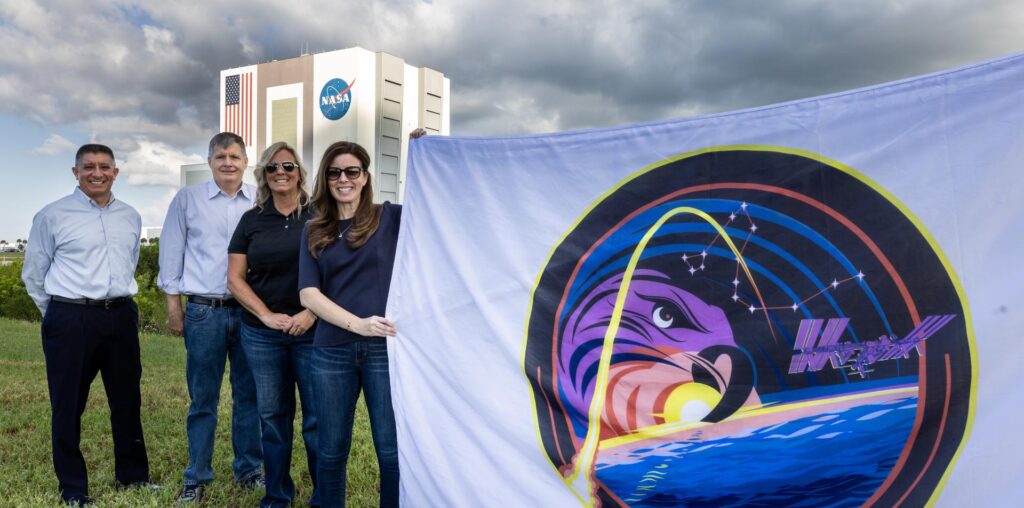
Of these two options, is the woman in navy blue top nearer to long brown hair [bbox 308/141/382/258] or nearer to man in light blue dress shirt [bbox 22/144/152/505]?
long brown hair [bbox 308/141/382/258]

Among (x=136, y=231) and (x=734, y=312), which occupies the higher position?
(x=136, y=231)

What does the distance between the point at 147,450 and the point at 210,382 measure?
1.55 m

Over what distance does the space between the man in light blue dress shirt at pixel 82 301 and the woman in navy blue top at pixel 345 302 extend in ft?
5.36

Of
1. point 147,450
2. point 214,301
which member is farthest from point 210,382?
point 147,450

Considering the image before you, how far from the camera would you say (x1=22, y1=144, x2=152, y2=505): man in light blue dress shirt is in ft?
13.3

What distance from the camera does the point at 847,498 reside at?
8.27 ft

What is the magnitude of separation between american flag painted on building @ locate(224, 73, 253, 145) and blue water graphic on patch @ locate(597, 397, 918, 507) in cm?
6560

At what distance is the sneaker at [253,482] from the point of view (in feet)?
14.0

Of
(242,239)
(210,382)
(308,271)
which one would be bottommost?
(210,382)

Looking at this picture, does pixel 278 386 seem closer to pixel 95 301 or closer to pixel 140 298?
pixel 95 301

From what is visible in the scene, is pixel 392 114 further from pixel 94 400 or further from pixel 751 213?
pixel 751 213

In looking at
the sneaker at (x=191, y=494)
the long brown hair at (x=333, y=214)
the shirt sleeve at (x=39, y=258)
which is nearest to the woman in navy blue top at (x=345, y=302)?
the long brown hair at (x=333, y=214)

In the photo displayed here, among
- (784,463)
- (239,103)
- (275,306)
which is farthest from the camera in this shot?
(239,103)

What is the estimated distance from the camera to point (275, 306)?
3.62m
